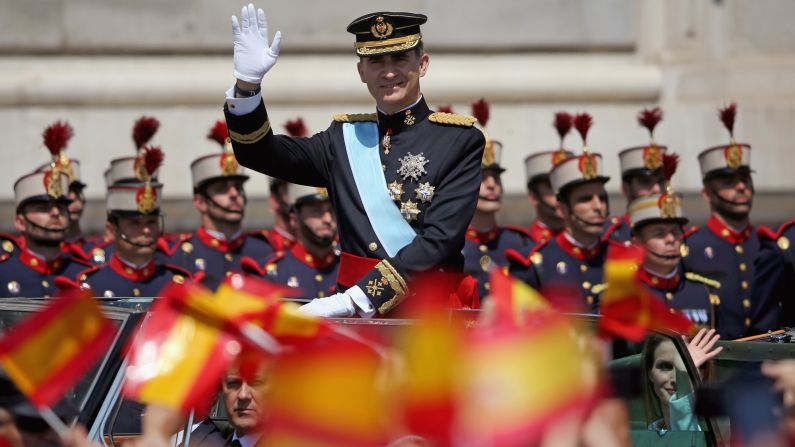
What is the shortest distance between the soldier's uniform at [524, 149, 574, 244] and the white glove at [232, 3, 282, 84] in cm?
436

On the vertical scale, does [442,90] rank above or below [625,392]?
above

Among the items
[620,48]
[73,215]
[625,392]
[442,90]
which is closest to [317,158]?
[625,392]

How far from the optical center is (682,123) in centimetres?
1089

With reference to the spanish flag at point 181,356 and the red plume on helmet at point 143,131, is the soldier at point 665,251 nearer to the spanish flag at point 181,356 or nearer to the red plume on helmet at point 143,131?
the red plume on helmet at point 143,131

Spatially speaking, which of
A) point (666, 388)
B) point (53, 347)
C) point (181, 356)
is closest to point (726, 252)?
point (666, 388)

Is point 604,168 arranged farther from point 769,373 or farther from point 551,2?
point 769,373

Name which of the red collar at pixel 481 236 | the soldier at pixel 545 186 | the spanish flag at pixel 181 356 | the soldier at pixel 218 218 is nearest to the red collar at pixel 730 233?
the soldier at pixel 545 186

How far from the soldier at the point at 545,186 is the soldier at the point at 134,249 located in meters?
2.09

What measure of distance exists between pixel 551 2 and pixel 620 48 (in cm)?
53

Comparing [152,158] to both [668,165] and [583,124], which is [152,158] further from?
[668,165]

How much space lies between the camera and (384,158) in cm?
580

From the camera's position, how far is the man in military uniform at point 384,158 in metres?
5.50

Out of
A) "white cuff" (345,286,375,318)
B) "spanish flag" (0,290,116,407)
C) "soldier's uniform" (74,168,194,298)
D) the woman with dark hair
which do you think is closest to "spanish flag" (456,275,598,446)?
"spanish flag" (0,290,116,407)

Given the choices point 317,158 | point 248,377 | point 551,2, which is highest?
point 551,2
